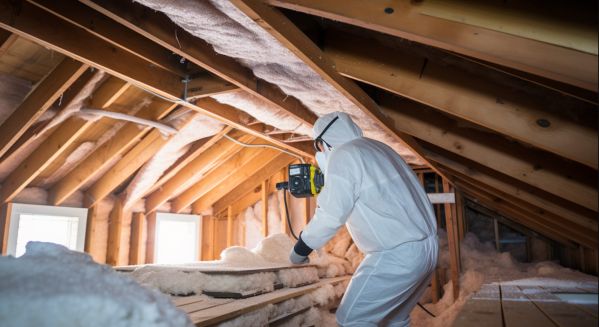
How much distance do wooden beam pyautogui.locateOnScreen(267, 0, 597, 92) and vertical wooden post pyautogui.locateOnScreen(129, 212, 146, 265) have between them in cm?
434

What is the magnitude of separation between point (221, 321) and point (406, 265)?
2.51ft

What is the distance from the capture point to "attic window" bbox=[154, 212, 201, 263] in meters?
5.31

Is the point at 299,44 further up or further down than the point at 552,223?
further up

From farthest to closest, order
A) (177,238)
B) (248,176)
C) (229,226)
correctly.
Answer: (229,226) < (177,238) < (248,176)

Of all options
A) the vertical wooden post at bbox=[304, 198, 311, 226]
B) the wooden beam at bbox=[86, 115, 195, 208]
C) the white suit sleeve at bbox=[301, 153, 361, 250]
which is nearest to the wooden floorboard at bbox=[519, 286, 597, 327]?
the white suit sleeve at bbox=[301, 153, 361, 250]

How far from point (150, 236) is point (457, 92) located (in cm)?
438

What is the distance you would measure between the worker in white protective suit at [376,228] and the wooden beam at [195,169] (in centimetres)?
287

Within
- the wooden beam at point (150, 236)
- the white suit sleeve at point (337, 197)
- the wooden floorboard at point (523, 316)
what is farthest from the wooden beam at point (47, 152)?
the wooden floorboard at point (523, 316)

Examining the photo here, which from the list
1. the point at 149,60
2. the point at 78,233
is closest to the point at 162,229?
the point at 78,233

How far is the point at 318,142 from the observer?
214 cm

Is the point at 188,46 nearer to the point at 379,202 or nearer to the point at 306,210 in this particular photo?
the point at 379,202

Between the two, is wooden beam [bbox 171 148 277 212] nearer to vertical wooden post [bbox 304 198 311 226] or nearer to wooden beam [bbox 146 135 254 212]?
wooden beam [bbox 146 135 254 212]

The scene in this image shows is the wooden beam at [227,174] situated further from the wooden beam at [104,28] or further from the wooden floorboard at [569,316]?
the wooden floorboard at [569,316]

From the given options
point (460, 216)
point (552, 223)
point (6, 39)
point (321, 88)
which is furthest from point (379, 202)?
point (460, 216)
